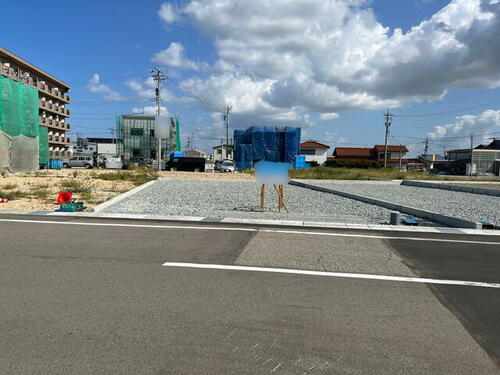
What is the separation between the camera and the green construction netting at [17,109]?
22.5 m

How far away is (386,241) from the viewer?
22.9 ft

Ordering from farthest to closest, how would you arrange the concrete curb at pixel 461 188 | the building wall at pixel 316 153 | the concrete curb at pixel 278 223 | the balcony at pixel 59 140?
the building wall at pixel 316 153, the balcony at pixel 59 140, the concrete curb at pixel 461 188, the concrete curb at pixel 278 223

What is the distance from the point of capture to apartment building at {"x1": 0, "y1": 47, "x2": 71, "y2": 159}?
4217cm

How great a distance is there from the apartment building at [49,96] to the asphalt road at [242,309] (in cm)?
4622

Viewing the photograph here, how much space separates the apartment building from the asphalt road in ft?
152

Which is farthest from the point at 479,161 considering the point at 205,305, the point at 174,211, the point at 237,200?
the point at 205,305

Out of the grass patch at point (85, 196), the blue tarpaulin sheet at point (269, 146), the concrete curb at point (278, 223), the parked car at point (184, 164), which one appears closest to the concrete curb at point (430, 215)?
the concrete curb at point (278, 223)

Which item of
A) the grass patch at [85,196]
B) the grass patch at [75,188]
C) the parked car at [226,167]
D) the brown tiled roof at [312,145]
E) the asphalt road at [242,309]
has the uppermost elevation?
the brown tiled roof at [312,145]

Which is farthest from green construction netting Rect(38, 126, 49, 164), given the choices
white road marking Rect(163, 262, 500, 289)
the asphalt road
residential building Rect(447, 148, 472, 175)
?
residential building Rect(447, 148, 472, 175)

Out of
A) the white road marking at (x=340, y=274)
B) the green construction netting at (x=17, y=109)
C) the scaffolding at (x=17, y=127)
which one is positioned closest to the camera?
the white road marking at (x=340, y=274)

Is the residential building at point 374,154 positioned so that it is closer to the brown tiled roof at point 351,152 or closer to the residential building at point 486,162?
the brown tiled roof at point 351,152

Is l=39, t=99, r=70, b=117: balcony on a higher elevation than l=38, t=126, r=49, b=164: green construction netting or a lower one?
higher

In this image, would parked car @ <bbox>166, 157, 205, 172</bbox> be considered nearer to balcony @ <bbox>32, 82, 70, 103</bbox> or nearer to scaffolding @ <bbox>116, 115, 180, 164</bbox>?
balcony @ <bbox>32, 82, 70, 103</bbox>

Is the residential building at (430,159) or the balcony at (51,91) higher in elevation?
the balcony at (51,91)
